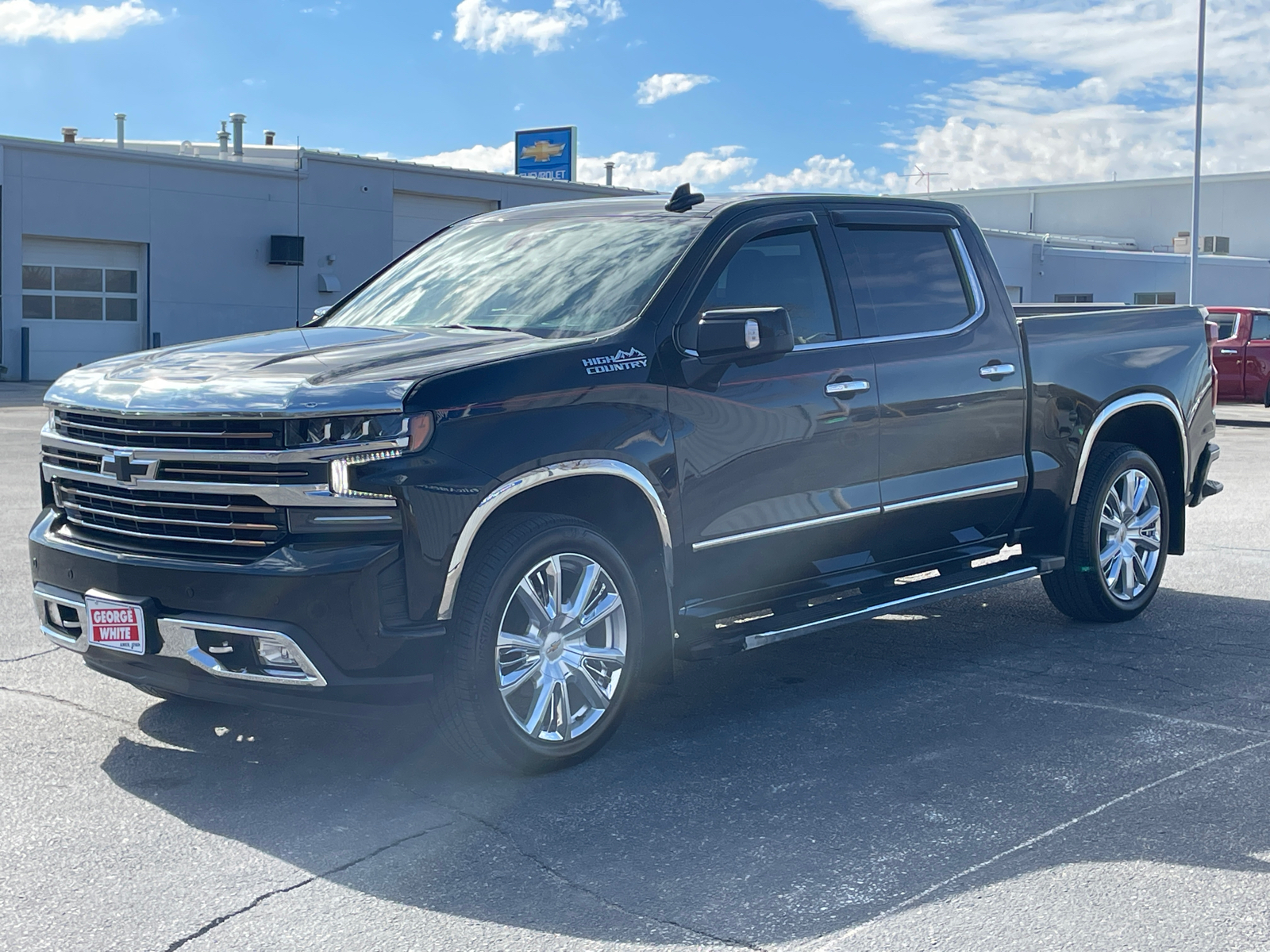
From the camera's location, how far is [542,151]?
174 feet

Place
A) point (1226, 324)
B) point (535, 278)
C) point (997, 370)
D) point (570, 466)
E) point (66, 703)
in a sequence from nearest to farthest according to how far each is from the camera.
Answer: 1. point (570, 466)
2. point (66, 703)
3. point (535, 278)
4. point (997, 370)
5. point (1226, 324)

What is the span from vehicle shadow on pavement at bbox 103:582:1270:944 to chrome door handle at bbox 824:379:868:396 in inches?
49.1

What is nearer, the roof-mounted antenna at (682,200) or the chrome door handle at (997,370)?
the roof-mounted antenna at (682,200)

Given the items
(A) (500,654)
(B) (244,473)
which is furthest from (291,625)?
(A) (500,654)

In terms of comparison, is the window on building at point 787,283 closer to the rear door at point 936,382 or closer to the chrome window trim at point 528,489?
the rear door at point 936,382

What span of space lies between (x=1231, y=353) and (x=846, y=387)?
20.2m

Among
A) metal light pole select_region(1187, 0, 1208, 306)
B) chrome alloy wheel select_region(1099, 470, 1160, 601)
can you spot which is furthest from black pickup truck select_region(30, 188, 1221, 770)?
metal light pole select_region(1187, 0, 1208, 306)

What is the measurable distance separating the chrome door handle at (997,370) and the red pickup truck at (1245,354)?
1867 centimetres

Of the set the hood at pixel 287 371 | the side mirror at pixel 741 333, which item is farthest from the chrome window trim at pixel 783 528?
the hood at pixel 287 371

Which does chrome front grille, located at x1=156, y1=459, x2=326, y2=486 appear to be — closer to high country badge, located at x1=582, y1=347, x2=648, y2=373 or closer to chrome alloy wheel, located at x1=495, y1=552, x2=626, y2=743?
chrome alloy wheel, located at x1=495, y1=552, x2=626, y2=743

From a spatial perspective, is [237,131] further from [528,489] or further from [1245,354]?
[528,489]

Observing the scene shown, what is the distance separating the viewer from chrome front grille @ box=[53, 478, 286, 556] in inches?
171

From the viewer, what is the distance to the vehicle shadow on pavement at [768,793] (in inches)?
150

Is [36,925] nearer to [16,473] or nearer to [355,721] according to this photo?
[355,721]
